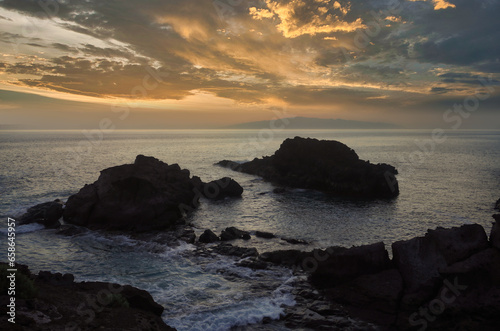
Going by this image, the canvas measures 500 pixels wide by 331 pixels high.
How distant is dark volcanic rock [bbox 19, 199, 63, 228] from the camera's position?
37.9 metres

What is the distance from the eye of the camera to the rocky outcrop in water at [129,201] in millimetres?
38394

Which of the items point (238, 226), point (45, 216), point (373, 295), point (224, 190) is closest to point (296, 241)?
point (238, 226)

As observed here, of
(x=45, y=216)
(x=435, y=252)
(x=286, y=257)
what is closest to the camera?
(x=435, y=252)

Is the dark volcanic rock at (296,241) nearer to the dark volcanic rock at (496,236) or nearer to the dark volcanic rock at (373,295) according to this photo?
the dark volcanic rock at (373,295)

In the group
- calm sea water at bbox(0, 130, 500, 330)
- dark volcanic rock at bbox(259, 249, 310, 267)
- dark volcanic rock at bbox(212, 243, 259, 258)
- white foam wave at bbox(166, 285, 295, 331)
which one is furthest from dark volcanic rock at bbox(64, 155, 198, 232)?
white foam wave at bbox(166, 285, 295, 331)

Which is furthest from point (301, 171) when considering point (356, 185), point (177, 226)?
point (177, 226)

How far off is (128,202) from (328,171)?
136ft

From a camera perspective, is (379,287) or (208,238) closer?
(379,287)

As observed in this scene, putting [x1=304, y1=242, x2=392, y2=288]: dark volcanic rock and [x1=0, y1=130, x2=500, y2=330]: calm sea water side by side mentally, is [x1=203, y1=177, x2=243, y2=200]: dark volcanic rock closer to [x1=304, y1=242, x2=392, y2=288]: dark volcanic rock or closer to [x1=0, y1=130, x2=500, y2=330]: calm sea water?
[x1=0, y1=130, x2=500, y2=330]: calm sea water

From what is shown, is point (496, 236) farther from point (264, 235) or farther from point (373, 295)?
point (264, 235)

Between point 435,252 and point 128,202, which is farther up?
point 435,252

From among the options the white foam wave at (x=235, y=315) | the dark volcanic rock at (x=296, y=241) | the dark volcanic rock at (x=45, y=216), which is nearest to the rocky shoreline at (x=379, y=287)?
the white foam wave at (x=235, y=315)

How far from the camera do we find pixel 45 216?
3831 cm

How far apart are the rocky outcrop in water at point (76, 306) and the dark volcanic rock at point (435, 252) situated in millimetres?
16259
